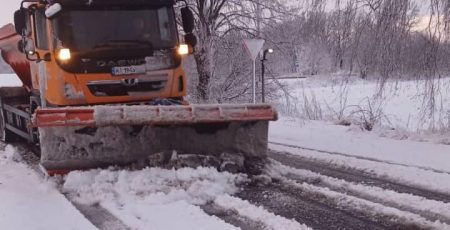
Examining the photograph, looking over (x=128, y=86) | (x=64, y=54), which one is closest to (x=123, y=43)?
(x=128, y=86)

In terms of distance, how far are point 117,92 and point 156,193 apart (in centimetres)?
200

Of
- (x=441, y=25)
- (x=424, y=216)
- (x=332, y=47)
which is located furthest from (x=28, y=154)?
(x=441, y=25)

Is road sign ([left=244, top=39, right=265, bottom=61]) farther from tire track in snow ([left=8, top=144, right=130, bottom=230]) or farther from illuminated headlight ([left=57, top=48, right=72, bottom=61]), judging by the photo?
tire track in snow ([left=8, top=144, right=130, bottom=230])

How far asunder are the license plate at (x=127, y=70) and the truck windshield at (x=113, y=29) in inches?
11.5

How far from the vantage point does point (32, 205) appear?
5270 mm

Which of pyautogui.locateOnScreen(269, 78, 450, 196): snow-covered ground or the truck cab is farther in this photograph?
the truck cab

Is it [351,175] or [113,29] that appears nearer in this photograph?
[351,175]

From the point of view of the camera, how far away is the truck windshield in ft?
22.1

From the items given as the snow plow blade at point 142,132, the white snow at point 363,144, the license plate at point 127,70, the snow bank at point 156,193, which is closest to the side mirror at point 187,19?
the license plate at point 127,70

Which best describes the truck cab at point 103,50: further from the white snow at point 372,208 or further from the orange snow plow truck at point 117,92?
the white snow at point 372,208

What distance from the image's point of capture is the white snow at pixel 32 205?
459cm

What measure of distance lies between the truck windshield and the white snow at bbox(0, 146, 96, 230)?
5.68 ft

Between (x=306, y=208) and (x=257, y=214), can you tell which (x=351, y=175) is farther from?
(x=257, y=214)

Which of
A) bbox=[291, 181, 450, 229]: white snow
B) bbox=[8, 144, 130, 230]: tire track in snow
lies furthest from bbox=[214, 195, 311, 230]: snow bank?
bbox=[8, 144, 130, 230]: tire track in snow
